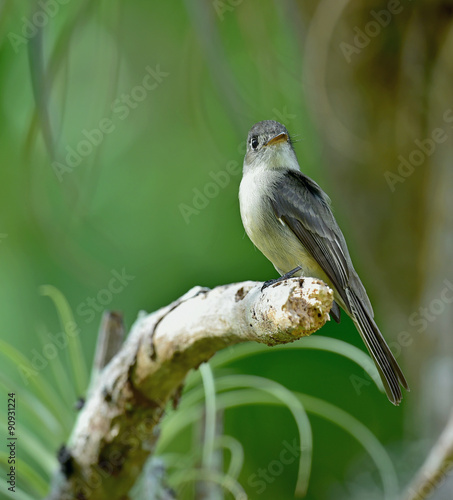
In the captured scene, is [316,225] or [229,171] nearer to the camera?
[316,225]

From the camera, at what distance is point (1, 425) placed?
7.07 feet

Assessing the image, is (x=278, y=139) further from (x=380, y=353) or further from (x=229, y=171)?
(x=229, y=171)

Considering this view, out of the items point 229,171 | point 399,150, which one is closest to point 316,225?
point 399,150

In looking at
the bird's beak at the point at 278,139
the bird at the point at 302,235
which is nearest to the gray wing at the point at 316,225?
the bird at the point at 302,235

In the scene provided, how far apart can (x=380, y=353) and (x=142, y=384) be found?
0.72m

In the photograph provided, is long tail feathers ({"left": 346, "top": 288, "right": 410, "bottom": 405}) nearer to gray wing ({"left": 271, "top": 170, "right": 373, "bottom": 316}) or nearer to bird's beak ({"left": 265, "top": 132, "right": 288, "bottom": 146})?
gray wing ({"left": 271, "top": 170, "right": 373, "bottom": 316})

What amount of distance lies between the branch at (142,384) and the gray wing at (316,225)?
54cm

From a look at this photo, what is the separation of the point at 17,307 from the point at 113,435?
275 centimetres

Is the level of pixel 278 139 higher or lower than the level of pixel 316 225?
higher

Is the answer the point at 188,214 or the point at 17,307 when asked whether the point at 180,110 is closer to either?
the point at 188,214

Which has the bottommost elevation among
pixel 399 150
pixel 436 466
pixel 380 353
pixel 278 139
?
pixel 436 466

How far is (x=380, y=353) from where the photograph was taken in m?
2.09

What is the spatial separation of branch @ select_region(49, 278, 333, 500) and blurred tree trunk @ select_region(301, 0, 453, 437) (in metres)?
1.46

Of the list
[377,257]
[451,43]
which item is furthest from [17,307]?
[451,43]
